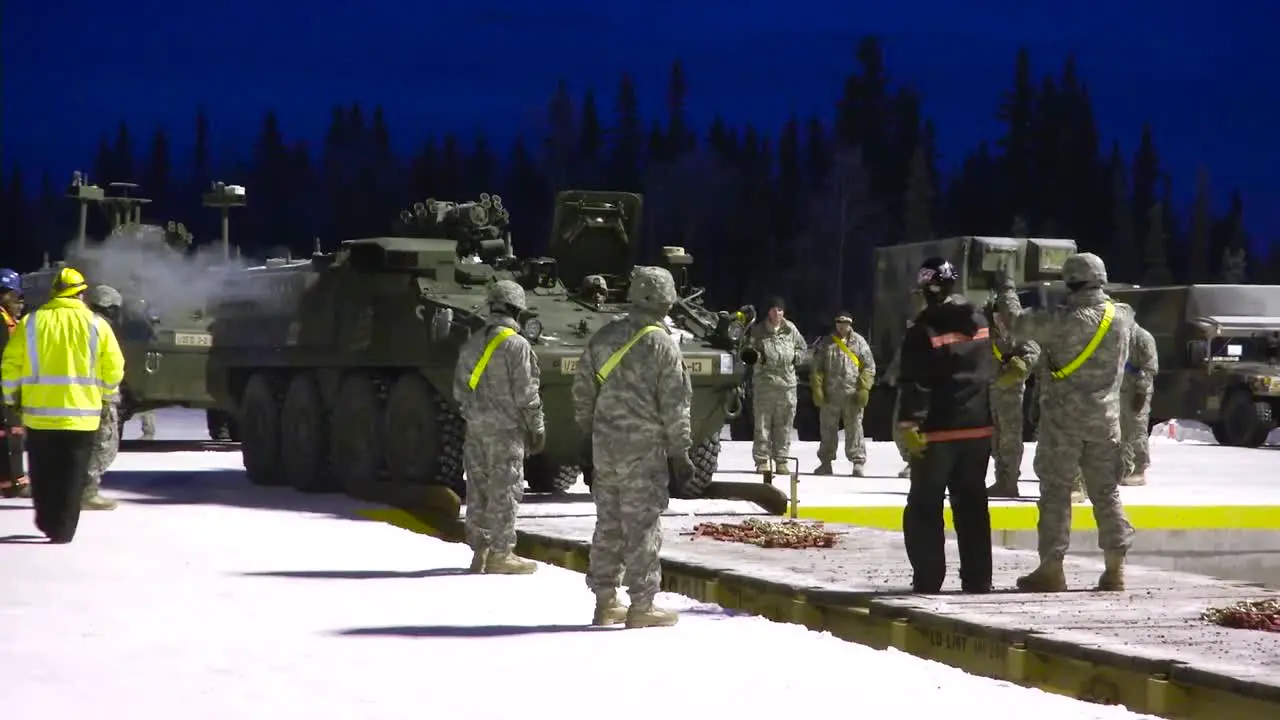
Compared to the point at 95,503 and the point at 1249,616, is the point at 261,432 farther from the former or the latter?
the point at 1249,616

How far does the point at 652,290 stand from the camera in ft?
33.1

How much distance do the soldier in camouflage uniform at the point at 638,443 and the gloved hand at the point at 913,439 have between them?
4.67ft

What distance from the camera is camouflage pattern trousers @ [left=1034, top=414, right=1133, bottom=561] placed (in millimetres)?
11305

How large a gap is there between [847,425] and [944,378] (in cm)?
1175

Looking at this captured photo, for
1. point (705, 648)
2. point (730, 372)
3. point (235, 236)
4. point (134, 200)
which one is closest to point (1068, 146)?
point (235, 236)

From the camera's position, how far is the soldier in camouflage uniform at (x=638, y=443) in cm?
1012

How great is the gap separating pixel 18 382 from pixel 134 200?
16210mm

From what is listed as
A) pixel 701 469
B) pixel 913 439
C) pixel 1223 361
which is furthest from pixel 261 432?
pixel 1223 361

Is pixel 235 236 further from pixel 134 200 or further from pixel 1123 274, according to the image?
pixel 134 200

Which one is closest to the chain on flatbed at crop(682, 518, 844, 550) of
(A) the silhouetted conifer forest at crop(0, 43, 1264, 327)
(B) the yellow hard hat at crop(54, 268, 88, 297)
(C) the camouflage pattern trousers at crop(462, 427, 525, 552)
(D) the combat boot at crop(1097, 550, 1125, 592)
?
(C) the camouflage pattern trousers at crop(462, 427, 525, 552)

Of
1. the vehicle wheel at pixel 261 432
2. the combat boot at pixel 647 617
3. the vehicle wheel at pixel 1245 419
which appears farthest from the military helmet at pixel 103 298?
the vehicle wheel at pixel 1245 419

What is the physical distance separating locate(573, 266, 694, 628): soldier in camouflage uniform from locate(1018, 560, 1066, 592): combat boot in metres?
2.21

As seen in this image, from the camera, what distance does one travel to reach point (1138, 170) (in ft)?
449

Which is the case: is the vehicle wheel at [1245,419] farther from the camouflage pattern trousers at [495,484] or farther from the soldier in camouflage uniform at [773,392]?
the camouflage pattern trousers at [495,484]
